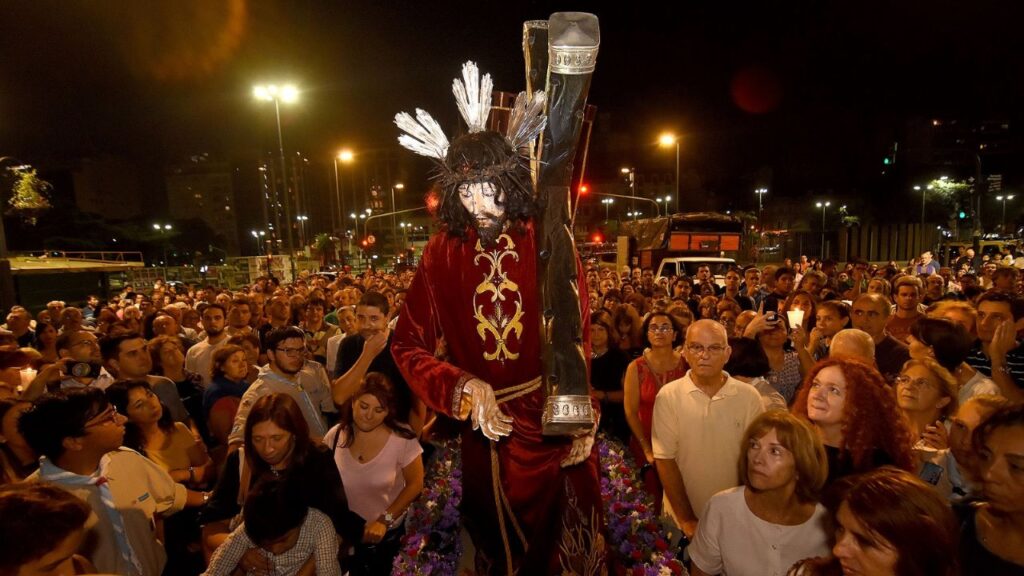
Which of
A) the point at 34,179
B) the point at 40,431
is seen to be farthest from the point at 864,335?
the point at 34,179

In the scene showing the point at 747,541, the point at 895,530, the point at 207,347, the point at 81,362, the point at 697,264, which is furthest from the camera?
the point at 697,264

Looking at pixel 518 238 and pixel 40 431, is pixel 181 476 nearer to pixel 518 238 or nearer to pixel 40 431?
pixel 40 431

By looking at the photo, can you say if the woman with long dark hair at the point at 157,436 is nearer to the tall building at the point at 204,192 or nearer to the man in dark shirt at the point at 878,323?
the man in dark shirt at the point at 878,323

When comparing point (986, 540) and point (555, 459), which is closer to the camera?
point (986, 540)

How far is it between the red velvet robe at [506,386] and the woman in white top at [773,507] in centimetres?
59

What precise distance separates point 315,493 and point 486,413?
1.37m

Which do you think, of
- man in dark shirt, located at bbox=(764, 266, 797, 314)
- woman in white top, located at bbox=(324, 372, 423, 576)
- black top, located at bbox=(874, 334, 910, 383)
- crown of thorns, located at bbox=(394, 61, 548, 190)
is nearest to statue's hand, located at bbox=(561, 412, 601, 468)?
crown of thorns, located at bbox=(394, 61, 548, 190)

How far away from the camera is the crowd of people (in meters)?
2.02

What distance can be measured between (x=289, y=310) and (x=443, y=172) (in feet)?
20.3

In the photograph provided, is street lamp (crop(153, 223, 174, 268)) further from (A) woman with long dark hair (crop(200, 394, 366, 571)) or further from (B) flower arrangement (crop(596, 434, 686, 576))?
(B) flower arrangement (crop(596, 434, 686, 576))

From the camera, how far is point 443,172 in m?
2.36

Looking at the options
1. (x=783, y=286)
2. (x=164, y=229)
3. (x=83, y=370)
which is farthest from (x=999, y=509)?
(x=164, y=229)

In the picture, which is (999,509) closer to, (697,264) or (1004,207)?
(697,264)

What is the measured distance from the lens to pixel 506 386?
2.53 meters
